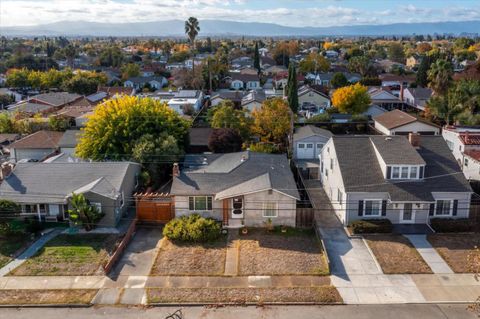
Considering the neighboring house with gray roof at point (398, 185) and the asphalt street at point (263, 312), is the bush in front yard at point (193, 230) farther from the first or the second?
the neighboring house with gray roof at point (398, 185)

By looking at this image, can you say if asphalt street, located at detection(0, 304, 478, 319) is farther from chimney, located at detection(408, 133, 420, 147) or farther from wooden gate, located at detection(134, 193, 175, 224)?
chimney, located at detection(408, 133, 420, 147)

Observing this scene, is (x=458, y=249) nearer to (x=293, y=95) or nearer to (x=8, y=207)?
(x=8, y=207)

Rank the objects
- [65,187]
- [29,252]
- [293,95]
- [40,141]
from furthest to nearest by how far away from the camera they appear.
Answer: [293,95] < [40,141] < [65,187] < [29,252]

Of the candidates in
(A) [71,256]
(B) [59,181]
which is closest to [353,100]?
(B) [59,181]

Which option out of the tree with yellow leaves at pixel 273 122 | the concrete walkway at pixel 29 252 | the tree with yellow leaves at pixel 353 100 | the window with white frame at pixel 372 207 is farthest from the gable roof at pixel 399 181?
the tree with yellow leaves at pixel 353 100

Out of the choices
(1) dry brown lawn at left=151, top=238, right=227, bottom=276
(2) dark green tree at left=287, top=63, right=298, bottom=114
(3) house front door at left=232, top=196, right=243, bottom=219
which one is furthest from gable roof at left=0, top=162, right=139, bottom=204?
(2) dark green tree at left=287, top=63, right=298, bottom=114

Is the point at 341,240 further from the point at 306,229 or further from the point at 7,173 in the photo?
the point at 7,173

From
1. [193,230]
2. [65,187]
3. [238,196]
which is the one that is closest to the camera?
[193,230]
